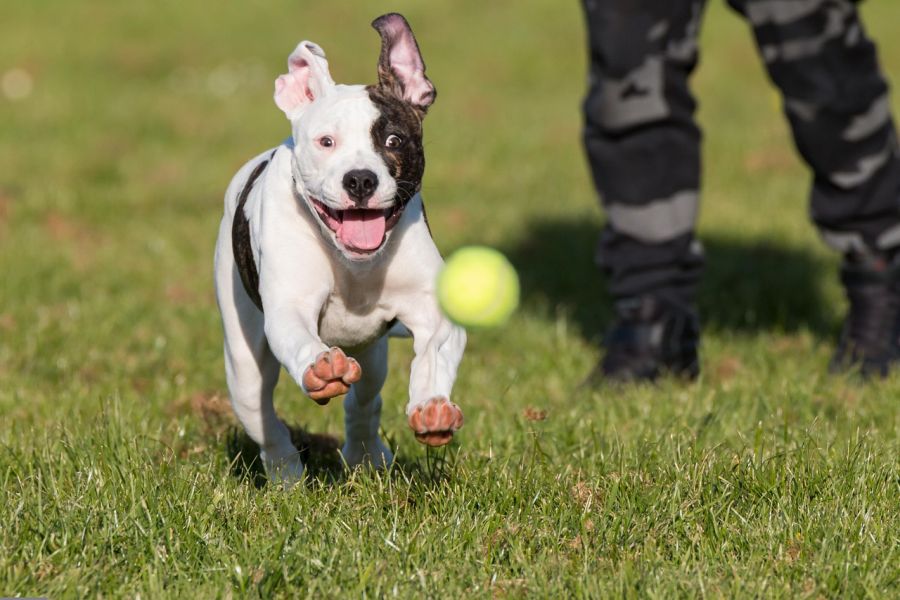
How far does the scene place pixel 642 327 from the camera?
20.4 feet

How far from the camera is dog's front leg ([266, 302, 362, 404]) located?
331 centimetres

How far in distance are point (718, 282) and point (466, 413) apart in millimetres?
3333

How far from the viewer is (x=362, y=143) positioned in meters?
3.65

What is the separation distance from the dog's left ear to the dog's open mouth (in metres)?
0.37

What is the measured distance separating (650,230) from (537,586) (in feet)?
10.2

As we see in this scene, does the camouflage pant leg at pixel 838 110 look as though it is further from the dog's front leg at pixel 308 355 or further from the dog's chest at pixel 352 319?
the dog's front leg at pixel 308 355

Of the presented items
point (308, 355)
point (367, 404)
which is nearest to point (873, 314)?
point (367, 404)

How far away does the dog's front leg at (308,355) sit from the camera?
3314mm

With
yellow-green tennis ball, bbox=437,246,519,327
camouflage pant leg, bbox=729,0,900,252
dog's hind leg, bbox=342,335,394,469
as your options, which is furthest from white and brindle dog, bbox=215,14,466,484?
camouflage pant leg, bbox=729,0,900,252

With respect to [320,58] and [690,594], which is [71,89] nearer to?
[320,58]

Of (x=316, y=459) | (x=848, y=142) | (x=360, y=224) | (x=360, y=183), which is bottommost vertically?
(x=316, y=459)

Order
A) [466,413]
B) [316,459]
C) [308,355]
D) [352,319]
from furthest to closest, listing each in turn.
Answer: [466,413], [316,459], [352,319], [308,355]

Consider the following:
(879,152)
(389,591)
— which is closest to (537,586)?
(389,591)

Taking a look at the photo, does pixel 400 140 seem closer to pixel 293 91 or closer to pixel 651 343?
pixel 293 91
